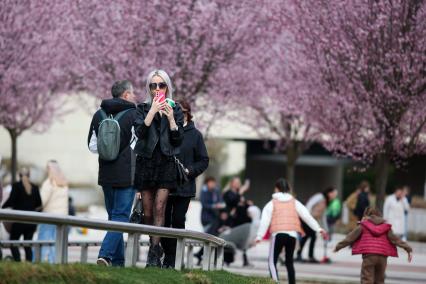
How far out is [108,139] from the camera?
13070 millimetres

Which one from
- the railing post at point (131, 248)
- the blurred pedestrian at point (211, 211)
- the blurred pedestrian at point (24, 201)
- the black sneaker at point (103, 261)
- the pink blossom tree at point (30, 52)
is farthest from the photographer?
the blurred pedestrian at point (211, 211)

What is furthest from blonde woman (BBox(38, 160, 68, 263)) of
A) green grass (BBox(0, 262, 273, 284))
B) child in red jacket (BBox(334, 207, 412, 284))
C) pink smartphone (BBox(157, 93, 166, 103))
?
green grass (BBox(0, 262, 273, 284))

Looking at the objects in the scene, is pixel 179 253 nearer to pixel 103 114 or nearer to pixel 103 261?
pixel 103 261

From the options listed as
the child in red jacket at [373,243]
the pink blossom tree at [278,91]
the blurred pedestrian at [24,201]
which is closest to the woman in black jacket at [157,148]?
the child in red jacket at [373,243]

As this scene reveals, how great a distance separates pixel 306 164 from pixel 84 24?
94.4ft

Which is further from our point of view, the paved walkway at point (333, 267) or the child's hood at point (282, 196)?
the paved walkway at point (333, 267)

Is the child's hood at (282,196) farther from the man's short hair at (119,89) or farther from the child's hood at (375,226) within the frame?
the man's short hair at (119,89)

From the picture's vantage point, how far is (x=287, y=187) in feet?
62.3

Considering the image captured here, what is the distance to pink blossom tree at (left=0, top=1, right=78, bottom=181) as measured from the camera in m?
27.1

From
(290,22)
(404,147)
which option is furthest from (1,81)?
(404,147)

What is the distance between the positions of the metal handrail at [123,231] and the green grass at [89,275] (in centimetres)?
15

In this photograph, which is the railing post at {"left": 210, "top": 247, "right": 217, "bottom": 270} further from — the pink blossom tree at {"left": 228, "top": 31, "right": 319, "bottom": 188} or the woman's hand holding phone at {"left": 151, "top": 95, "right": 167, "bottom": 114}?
the pink blossom tree at {"left": 228, "top": 31, "right": 319, "bottom": 188}

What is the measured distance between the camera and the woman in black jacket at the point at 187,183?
1295 centimetres

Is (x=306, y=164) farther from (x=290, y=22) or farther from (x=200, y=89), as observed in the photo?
(x=290, y=22)
